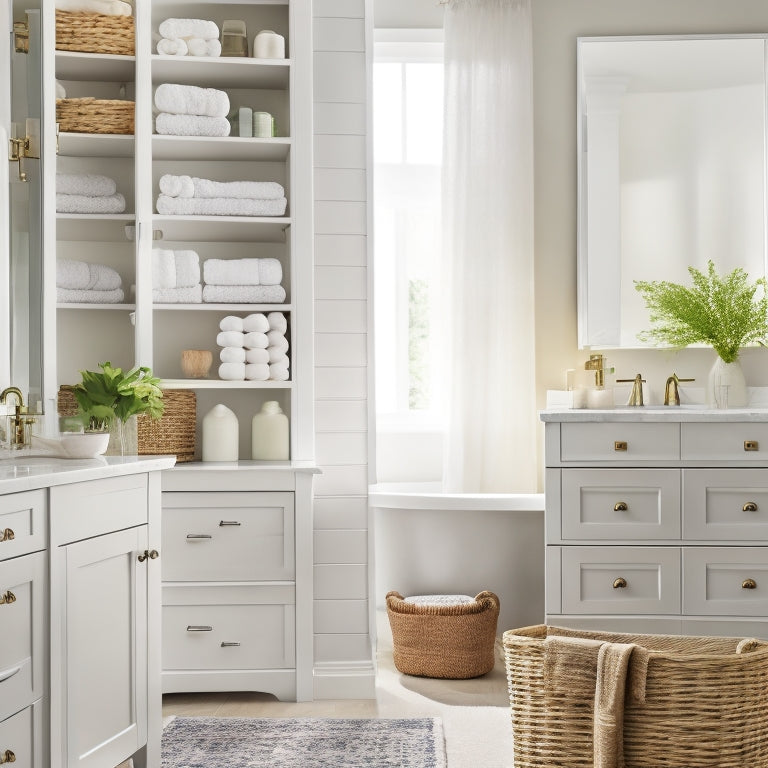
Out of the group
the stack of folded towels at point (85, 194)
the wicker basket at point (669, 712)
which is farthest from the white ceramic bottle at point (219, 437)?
the wicker basket at point (669, 712)

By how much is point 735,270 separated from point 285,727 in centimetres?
229

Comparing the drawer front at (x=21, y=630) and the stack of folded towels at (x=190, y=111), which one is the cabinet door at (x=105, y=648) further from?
the stack of folded towels at (x=190, y=111)

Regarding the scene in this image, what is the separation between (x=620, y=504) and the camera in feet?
9.28

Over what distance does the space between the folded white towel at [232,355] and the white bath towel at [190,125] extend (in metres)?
0.74

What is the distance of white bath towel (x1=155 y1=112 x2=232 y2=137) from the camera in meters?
3.07

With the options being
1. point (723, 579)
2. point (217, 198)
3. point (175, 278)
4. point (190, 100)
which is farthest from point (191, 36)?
point (723, 579)

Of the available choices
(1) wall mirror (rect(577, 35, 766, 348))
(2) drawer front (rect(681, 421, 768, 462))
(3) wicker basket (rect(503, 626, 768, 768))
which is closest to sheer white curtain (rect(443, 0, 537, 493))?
(1) wall mirror (rect(577, 35, 766, 348))

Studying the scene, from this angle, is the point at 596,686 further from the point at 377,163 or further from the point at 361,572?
the point at 377,163

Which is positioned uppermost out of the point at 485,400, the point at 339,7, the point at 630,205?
the point at 339,7

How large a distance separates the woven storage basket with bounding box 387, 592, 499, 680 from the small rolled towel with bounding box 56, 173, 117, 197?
172 centimetres

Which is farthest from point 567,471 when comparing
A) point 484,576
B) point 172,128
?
point 172,128

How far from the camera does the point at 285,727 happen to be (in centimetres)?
270

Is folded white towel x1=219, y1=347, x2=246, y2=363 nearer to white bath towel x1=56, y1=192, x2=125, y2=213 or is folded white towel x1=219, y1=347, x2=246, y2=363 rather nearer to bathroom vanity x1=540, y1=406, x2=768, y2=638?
white bath towel x1=56, y1=192, x2=125, y2=213

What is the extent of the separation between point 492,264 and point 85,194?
1542 millimetres
